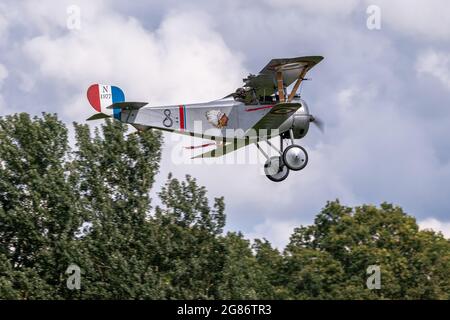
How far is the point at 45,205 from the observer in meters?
37.5

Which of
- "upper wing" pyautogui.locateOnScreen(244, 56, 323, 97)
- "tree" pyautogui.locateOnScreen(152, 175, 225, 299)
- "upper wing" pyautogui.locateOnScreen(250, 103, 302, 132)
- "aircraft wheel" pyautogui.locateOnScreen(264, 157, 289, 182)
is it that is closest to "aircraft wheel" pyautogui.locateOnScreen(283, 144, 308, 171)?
"aircraft wheel" pyautogui.locateOnScreen(264, 157, 289, 182)

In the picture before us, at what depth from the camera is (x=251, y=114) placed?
23.6 m

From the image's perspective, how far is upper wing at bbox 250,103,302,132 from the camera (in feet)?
76.3

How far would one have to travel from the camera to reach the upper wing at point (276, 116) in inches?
915

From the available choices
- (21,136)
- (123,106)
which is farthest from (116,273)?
(123,106)

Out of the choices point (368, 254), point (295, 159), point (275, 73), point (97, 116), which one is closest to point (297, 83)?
point (275, 73)

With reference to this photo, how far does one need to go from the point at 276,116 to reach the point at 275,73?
3.70 feet

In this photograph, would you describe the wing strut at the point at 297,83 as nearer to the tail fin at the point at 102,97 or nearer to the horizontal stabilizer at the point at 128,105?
the horizontal stabilizer at the point at 128,105

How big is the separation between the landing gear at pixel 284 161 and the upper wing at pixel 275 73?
4.13 feet

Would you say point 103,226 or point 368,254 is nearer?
point 103,226

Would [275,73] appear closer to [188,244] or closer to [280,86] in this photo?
[280,86]

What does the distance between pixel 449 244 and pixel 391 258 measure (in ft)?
23.3

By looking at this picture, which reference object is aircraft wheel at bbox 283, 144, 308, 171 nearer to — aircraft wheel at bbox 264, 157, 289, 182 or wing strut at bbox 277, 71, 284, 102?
aircraft wheel at bbox 264, 157, 289, 182
